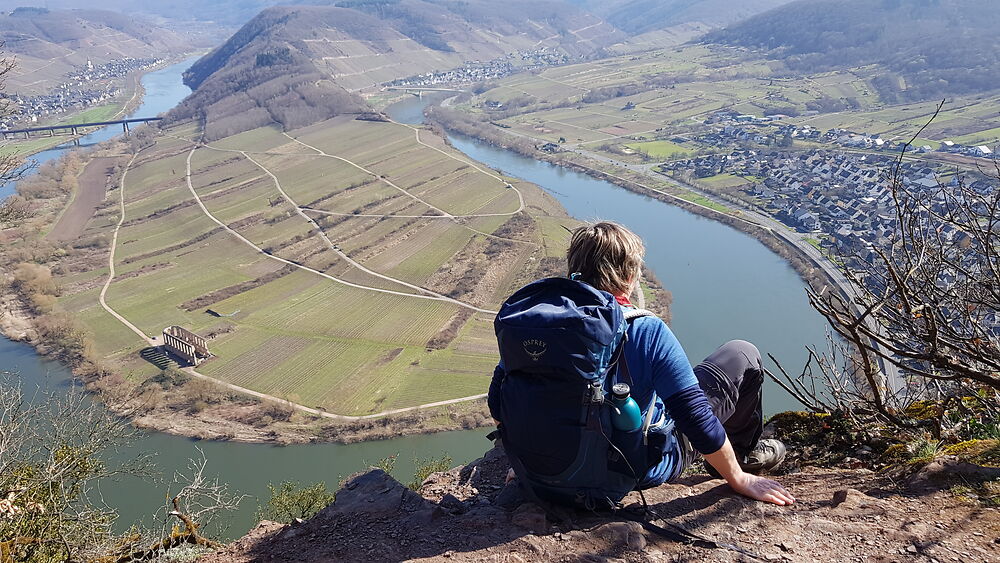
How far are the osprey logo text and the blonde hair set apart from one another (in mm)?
421

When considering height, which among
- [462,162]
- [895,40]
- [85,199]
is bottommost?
[85,199]

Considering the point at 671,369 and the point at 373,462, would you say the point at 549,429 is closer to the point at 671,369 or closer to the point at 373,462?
the point at 671,369

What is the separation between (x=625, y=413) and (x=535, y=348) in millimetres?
487

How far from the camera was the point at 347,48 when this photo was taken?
111 meters

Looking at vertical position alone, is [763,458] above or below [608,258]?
below

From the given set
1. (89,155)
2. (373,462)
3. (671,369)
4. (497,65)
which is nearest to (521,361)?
(671,369)

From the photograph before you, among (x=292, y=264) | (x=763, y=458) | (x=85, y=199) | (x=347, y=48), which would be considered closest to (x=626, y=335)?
(x=763, y=458)

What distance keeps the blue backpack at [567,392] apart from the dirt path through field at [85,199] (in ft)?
157

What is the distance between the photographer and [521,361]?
7.87ft

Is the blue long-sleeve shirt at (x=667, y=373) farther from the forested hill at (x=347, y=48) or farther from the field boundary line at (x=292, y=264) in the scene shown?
the forested hill at (x=347, y=48)

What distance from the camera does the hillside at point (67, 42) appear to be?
324 ft

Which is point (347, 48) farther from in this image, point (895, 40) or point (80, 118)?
point (895, 40)

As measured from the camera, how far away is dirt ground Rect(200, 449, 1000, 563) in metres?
2.52

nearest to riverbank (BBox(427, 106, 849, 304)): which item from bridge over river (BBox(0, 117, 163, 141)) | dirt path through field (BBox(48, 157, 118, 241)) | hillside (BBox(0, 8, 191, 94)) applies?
dirt path through field (BBox(48, 157, 118, 241))
